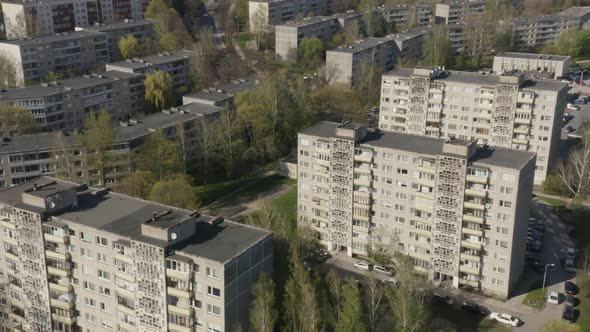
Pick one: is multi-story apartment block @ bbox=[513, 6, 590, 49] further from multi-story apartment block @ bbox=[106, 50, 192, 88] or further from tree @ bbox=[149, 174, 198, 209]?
tree @ bbox=[149, 174, 198, 209]

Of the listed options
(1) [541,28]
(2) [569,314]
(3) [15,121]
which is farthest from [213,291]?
(1) [541,28]

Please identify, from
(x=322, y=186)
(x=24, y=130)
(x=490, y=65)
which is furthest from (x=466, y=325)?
(x=490, y=65)

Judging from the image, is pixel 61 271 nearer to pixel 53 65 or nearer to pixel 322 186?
pixel 322 186

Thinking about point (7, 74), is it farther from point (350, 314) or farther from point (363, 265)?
point (350, 314)

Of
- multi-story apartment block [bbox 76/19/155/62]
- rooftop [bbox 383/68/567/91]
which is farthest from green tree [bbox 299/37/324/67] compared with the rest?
rooftop [bbox 383/68/567/91]

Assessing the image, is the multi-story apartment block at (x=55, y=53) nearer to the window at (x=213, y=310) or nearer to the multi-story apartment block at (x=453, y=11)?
the window at (x=213, y=310)

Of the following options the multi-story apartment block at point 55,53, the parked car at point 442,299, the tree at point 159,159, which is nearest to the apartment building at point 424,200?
the parked car at point 442,299

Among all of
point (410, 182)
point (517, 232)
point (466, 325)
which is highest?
point (410, 182)
